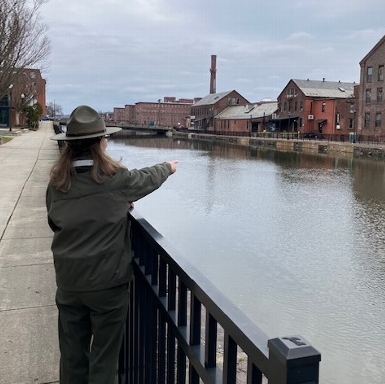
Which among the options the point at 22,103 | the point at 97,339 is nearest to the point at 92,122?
the point at 97,339

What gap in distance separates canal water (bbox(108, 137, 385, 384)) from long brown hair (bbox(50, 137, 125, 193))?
4.32 m

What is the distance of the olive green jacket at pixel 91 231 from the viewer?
2.36 metres

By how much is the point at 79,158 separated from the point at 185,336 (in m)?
1.06

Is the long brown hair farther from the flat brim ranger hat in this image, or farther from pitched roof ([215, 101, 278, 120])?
pitched roof ([215, 101, 278, 120])

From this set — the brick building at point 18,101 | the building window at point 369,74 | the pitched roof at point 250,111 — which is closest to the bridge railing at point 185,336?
the brick building at point 18,101

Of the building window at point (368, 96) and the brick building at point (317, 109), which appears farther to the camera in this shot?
the brick building at point (317, 109)

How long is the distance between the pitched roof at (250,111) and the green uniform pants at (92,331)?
3117 inches

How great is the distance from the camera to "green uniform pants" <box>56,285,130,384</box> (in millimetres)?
2449

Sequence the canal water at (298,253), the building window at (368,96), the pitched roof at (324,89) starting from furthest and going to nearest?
the pitched roof at (324,89), the building window at (368,96), the canal water at (298,253)

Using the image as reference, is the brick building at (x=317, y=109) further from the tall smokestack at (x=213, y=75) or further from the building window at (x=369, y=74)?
the tall smokestack at (x=213, y=75)

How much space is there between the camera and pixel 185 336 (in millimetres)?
2176

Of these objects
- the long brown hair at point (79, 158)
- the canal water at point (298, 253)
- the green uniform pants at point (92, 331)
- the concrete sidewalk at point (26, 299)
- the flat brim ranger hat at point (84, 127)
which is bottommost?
the canal water at point (298, 253)

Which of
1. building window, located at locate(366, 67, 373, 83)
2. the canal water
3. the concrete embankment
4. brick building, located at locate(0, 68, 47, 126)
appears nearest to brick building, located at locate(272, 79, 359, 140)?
building window, located at locate(366, 67, 373, 83)

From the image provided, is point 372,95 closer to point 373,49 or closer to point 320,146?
point 373,49
